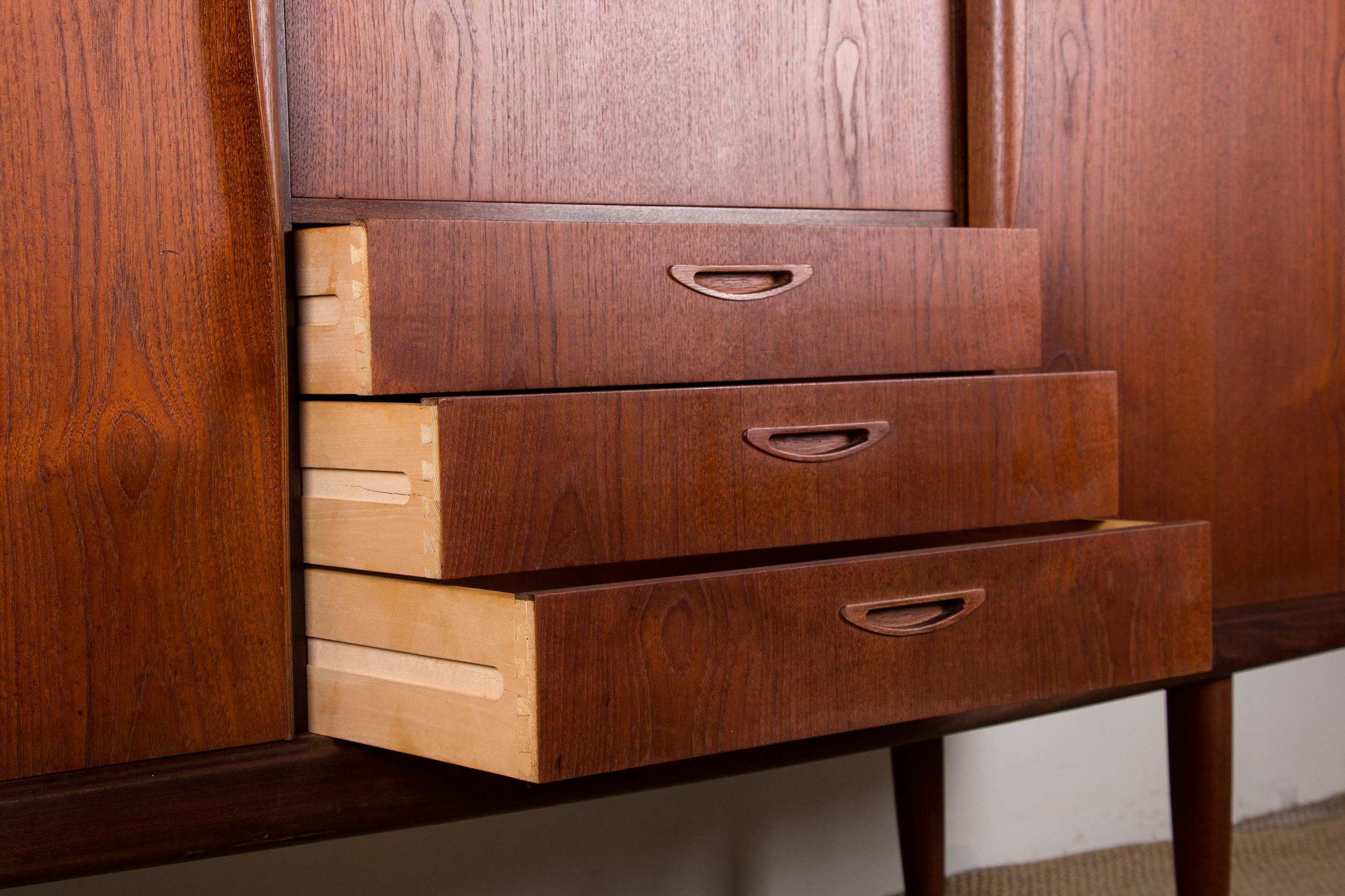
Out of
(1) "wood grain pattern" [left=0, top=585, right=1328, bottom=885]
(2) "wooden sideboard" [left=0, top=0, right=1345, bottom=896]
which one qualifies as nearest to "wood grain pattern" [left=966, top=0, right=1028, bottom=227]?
(2) "wooden sideboard" [left=0, top=0, right=1345, bottom=896]

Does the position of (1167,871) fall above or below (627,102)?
below

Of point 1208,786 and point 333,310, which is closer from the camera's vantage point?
point 333,310

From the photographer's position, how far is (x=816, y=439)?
33.2 inches

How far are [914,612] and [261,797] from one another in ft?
1.38

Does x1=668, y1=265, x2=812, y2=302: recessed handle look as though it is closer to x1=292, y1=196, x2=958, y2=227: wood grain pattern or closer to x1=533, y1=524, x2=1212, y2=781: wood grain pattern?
x1=292, y1=196, x2=958, y2=227: wood grain pattern

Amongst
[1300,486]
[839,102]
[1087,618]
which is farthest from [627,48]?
[1300,486]

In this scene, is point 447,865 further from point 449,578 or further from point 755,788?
point 449,578

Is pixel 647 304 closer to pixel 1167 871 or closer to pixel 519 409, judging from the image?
pixel 519 409

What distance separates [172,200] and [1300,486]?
1.00 meters

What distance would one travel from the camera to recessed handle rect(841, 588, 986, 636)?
0.79 metres

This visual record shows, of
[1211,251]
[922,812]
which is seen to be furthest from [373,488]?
[922,812]

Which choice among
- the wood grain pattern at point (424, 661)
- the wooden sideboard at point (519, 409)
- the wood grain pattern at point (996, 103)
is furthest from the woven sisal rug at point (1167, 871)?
the wood grain pattern at point (424, 661)

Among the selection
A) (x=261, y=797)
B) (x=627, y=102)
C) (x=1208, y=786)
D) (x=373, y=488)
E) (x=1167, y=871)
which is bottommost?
(x=1167, y=871)

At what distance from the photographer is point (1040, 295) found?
99 centimetres
